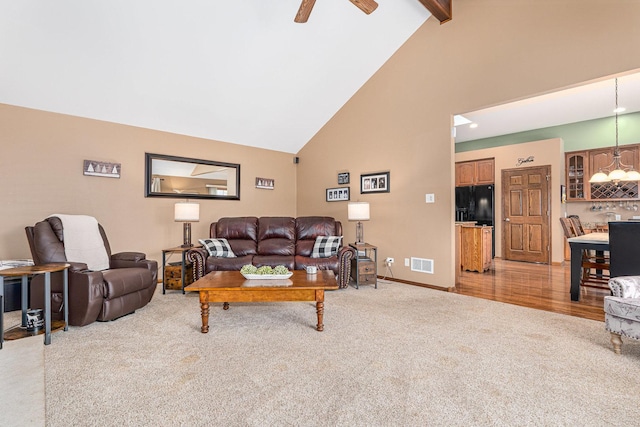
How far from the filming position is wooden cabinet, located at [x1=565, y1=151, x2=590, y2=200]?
5949mm

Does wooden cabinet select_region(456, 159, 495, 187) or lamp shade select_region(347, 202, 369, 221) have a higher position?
wooden cabinet select_region(456, 159, 495, 187)

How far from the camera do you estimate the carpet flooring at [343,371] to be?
1.52 meters

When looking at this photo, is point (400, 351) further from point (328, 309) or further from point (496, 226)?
point (496, 226)

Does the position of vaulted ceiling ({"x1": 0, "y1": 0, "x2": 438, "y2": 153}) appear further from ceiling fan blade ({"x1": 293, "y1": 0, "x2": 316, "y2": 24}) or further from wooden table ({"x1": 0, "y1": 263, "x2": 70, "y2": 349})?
wooden table ({"x1": 0, "y1": 263, "x2": 70, "y2": 349})

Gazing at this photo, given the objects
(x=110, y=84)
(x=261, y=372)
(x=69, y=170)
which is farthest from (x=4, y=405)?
(x=110, y=84)

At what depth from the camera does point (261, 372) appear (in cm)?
193

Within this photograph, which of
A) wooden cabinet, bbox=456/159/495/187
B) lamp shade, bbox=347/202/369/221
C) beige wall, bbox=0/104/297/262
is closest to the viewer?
beige wall, bbox=0/104/297/262

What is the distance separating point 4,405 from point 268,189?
15.2 ft

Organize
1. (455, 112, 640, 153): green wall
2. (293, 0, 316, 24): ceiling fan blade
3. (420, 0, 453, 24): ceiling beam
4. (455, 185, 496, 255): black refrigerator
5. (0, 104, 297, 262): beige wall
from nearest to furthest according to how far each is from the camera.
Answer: (293, 0, 316, 24): ceiling fan blade
(0, 104, 297, 262): beige wall
(420, 0, 453, 24): ceiling beam
(455, 112, 640, 153): green wall
(455, 185, 496, 255): black refrigerator

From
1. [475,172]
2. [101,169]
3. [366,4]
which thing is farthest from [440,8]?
[101,169]

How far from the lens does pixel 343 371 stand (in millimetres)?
1940

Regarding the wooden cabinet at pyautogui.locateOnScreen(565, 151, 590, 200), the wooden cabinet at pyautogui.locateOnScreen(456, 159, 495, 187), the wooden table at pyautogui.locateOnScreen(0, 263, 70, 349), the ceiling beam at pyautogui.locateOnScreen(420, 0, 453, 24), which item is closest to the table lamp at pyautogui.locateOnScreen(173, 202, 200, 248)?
the wooden table at pyautogui.locateOnScreen(0, 263, 70, 349)

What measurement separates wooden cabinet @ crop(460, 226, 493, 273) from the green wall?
2.83 m

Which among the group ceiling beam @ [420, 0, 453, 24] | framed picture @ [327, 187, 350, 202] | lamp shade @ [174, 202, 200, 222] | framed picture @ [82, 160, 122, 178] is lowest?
lamp shade @ [174, 202, 200, 222]
